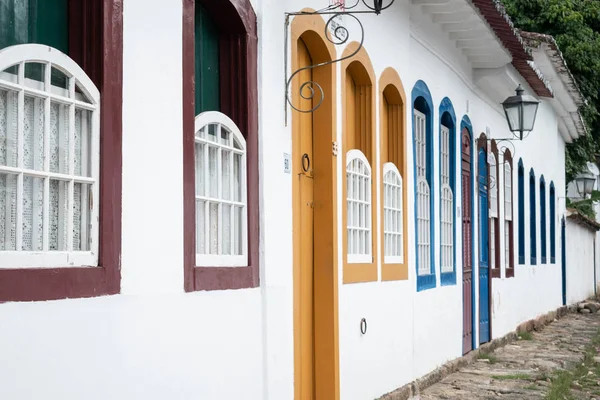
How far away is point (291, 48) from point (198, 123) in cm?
157

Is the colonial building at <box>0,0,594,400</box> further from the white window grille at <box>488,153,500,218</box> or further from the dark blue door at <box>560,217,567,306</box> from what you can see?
the dark blue door at <box>560,217,567,306</box>

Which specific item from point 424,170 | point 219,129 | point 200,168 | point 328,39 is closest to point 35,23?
point 200,168

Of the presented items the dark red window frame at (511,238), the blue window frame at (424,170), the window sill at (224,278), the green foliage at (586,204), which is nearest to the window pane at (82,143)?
the window sill at (224,278)

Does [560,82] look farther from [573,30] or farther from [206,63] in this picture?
[206,63]

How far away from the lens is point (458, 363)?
1238 cm

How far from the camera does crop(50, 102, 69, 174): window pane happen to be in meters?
4.52

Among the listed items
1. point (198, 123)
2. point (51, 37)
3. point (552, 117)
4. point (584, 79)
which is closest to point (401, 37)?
point (198, 123)

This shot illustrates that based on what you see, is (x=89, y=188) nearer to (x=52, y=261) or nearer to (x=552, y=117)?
(x=52, y=261)

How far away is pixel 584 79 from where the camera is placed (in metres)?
24.4

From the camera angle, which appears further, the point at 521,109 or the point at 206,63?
the point at 521,109

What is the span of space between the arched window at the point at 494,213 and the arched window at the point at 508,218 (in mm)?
754

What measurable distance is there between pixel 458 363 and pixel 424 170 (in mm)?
2431

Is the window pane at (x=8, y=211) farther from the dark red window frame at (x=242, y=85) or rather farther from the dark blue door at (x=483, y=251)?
the dark blue door at (x=483, y=251)

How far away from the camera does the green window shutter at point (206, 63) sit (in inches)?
243
